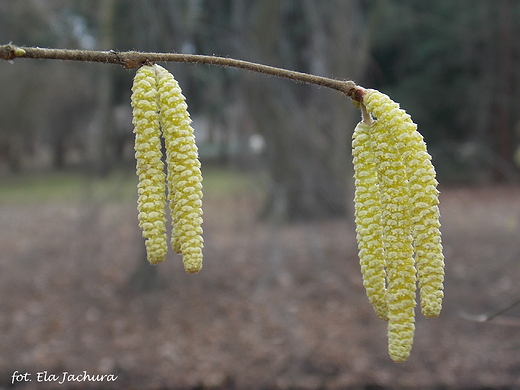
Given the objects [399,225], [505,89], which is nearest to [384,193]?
[399,225]

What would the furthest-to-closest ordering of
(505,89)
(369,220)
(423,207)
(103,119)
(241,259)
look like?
1. (505,89)
2. (241,259)
3. (103,119)
4. (369,220)
5. (423,207)

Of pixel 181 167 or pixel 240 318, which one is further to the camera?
pixel 240 318

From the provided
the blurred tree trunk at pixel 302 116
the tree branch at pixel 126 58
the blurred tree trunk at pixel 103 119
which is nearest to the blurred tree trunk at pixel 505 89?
the blurred tree trunk at pixel 302 116

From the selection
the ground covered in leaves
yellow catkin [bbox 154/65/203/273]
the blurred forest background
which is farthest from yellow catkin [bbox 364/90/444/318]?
the ground covered in leaves

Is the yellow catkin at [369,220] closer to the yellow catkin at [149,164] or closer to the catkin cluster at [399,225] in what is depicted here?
the catkin cluster at [399,225]

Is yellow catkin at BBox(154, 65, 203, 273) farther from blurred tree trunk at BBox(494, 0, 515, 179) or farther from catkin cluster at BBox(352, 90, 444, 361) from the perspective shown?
blurred tree trunk at BBox(494, 0, 515, 179)

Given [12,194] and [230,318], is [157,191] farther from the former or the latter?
[12,194]

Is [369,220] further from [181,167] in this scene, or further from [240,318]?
[240,318]
